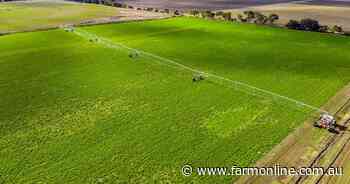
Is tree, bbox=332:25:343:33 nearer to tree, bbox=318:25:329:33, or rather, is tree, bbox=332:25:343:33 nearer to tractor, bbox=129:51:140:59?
tree, bbox=318:25:329:33

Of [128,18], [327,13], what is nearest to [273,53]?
[128,18]

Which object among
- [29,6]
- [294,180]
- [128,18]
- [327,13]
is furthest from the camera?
[29,6]

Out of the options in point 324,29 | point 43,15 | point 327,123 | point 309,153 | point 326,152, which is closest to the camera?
point 309,153

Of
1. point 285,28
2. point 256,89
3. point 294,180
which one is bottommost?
point 294,180

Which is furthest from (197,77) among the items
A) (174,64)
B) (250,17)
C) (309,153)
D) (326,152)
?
(250,17)

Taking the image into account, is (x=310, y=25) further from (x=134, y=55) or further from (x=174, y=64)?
(x=134, y=55)

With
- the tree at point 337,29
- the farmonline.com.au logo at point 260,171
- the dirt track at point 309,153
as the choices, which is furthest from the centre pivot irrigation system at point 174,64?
the tree at point 337,29

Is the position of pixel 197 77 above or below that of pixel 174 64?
below

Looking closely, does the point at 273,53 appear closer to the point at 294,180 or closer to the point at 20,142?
the point at 294,180
